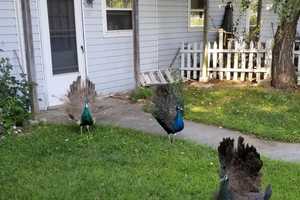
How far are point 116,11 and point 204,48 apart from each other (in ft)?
9.14

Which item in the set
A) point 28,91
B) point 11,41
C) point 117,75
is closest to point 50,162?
point 28,91

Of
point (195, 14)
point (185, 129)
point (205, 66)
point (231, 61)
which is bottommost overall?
point (185, 129)

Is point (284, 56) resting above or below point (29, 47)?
below

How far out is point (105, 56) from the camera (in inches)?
351

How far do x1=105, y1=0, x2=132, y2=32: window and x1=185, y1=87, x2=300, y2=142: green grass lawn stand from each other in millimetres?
2199

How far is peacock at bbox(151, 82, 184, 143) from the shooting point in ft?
17.7

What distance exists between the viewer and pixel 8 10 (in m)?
6.75

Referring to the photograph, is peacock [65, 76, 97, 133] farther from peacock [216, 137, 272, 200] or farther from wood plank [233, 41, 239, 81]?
wood plank [233, 41, 239, 81]

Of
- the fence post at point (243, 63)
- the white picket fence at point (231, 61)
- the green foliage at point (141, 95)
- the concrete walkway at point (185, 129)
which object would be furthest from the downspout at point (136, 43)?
the fence post at point (243, 63)

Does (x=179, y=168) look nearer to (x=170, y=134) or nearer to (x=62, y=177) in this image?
(x=170, y=134)

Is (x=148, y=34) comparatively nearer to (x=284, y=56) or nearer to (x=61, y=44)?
(x=61, y=44)

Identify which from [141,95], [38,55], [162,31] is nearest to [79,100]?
[38,55]

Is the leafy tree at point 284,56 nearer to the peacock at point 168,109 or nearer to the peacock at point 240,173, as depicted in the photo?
the peacock at point 168,109

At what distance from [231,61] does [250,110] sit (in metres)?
3.68
